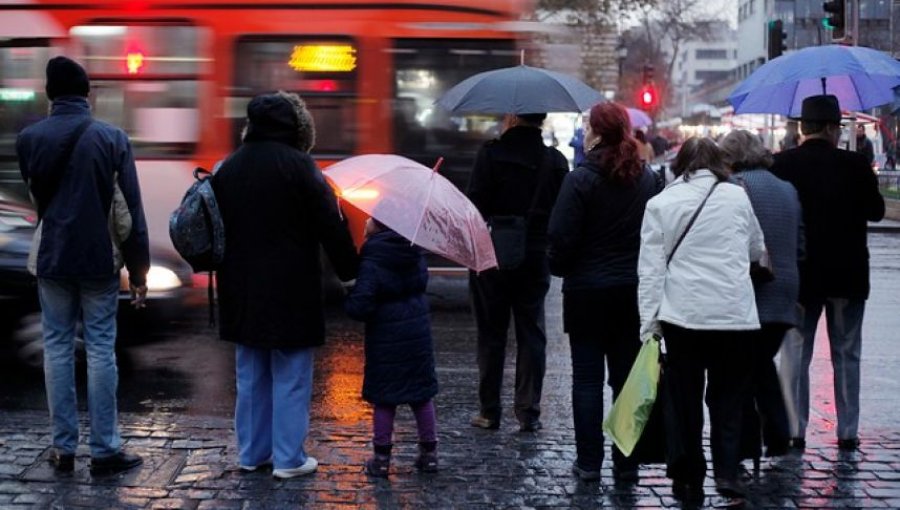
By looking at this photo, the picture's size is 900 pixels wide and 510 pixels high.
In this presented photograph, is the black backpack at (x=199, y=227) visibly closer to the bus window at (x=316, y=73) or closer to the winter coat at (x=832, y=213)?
the winter coat at (x=832, y=213)

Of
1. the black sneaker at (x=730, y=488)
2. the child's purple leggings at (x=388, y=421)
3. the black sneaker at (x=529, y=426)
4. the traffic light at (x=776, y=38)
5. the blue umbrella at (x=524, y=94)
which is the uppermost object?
the traffic light at (x=776, y=38)

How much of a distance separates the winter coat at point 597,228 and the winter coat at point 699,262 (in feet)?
1.24

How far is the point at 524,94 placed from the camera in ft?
26.0

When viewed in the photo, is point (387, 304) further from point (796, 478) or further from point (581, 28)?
point (581, 28)

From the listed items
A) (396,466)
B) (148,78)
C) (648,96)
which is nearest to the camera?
(396,466)

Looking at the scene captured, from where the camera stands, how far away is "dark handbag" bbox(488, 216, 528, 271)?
754 centimetres

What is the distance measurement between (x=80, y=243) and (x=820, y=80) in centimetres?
505

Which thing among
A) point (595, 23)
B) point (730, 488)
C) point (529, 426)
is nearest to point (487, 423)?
point (529, 426)

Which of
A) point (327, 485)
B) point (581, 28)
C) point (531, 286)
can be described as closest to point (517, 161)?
point (531, 286)

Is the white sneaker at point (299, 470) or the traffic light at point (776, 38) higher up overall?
the traffic light at point (776, 38)

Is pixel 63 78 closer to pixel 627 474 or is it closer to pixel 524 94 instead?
pixel 524 94

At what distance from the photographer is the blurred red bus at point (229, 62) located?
43.3 ft

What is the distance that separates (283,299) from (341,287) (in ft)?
23.4

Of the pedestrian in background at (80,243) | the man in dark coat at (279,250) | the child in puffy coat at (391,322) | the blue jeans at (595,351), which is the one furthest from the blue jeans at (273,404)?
the blue jeans at (595,351)
